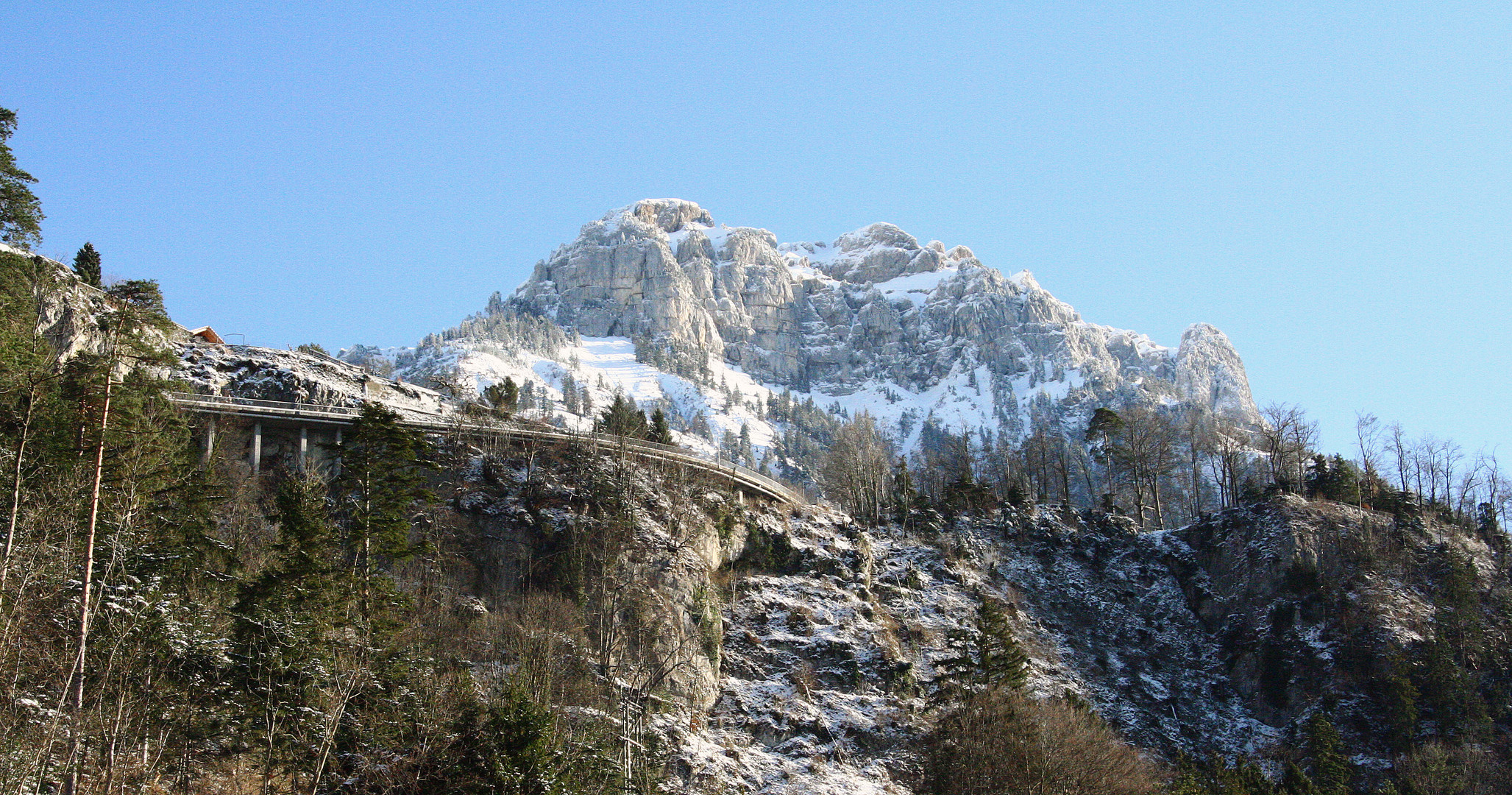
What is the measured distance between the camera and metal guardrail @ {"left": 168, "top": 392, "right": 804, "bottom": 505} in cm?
5369

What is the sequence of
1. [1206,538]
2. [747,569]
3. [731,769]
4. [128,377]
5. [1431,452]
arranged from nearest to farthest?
1. [128,377]
2. [731,769]
3. [747,569]
4. [1206,538]
5. [1431,452]

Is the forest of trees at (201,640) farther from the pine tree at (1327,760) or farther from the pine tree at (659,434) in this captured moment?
the pine tree at (659,434)

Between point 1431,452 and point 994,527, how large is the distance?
38.3 metres

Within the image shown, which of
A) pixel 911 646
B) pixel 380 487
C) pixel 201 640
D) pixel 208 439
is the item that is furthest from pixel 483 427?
pixel 201 640

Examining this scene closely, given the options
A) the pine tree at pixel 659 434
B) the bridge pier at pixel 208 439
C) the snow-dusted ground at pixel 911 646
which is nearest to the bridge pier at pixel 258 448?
the bridge pier at pixel 208 439

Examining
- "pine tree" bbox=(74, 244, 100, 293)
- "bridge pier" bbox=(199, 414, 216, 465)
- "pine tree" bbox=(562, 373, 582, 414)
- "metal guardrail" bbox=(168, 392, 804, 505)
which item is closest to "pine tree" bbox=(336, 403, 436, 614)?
"metal guardrail" bbox=(168, 392, 804, 505)

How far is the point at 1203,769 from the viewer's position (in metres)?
53.3

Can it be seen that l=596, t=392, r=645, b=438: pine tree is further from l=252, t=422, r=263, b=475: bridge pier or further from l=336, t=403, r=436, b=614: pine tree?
l=336, t=403, r=436, b=614: pine tree

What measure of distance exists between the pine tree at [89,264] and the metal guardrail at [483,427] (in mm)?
12176

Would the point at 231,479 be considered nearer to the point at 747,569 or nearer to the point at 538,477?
the point at 538,477

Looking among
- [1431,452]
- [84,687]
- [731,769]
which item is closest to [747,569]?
[731,769]

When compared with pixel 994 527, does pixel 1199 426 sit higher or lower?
higher

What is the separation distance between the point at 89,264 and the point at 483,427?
26.2 meters

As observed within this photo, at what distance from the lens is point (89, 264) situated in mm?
62000
